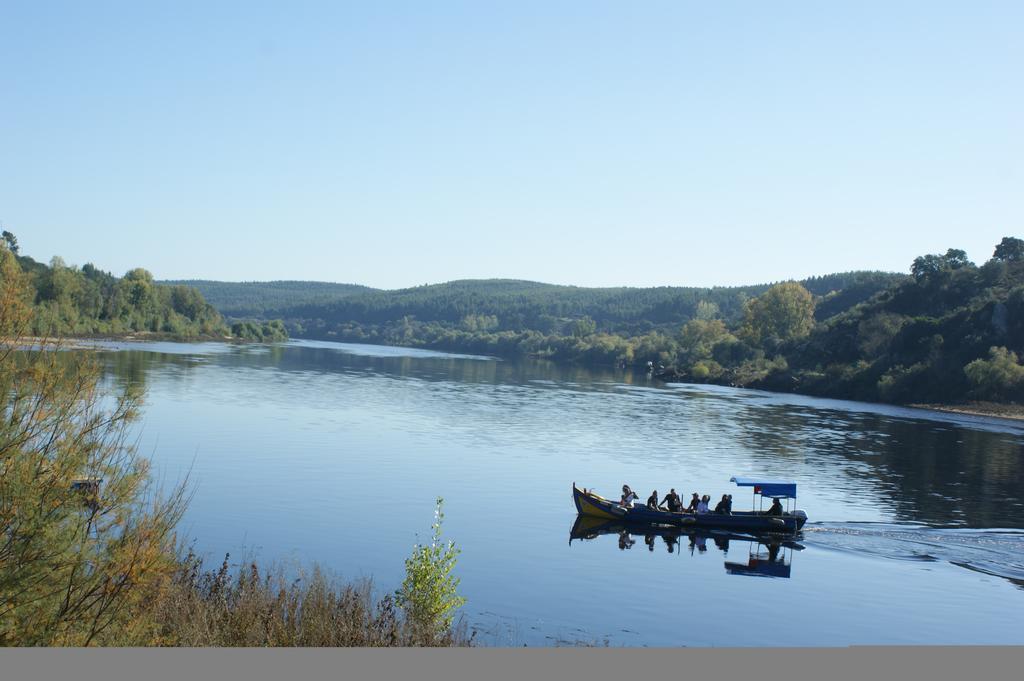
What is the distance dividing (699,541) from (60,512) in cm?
3263

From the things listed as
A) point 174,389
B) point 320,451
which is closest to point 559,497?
point 320,451

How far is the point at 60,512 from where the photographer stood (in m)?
14.4

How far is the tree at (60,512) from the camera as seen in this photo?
1388 cm

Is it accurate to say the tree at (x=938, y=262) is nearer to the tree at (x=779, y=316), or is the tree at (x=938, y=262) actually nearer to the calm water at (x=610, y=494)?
the tree at (x=779, y=316)

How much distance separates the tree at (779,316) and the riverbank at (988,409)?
66.0m

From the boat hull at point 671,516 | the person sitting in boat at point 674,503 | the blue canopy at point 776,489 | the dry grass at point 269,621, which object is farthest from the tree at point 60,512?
the blue canopy at point 776,489

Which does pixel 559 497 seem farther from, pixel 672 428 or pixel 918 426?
pixel 918 426

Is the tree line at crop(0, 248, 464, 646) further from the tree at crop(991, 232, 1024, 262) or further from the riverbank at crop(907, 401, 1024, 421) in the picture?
the tree at crop(991, 232, 1024, 262)

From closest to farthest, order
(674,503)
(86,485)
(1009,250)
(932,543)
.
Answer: (86,485) < (932,543) < (674,503) < (1009,250)

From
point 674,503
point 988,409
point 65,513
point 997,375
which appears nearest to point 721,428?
point 674,503

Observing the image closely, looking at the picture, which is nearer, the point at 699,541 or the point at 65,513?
the point at 65,513

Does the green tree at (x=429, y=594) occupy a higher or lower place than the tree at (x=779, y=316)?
lower

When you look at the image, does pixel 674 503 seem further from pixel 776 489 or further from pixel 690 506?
pixel 776 489

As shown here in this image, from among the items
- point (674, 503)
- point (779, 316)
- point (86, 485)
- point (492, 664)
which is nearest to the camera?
point (492, 664)
